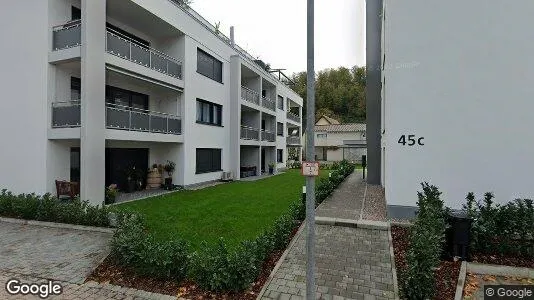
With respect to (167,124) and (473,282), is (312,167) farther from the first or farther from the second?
(167,124)

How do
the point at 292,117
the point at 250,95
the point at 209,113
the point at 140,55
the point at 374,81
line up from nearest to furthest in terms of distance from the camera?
the point at 140,55, the point at 374,81, the point at 209,113, the point at 250,95, the point at 292,117

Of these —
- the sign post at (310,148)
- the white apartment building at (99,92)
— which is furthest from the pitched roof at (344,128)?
the sign post at (310,148)

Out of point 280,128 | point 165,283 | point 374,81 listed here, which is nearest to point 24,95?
point 165,283

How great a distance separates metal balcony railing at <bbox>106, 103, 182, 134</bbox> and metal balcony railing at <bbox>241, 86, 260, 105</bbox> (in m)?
7.27

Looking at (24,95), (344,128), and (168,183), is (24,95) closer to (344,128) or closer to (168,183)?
(168,183)

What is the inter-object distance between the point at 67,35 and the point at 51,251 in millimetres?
8046

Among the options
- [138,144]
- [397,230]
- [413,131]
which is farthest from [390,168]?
[138,144]

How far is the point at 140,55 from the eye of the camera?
12711mm

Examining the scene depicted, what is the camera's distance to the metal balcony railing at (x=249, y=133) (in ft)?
71.6

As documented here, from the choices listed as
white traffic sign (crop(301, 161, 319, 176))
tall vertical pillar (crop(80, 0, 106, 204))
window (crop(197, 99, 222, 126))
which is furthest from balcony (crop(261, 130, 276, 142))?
white traffic sign (crop(301, 161, 319, 176))

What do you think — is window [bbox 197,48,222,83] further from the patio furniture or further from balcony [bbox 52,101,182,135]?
the patio furniture

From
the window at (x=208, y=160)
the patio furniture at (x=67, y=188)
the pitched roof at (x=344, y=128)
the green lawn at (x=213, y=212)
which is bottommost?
the green lawn at (x=213, y=212)

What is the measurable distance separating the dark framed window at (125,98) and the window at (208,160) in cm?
413

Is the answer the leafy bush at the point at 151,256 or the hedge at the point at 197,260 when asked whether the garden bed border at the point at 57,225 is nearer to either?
the hedge at the point at 197,260
